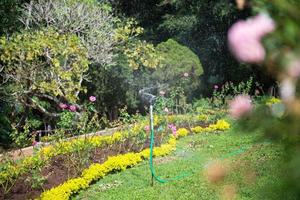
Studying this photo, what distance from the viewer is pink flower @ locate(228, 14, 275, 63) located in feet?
2.98

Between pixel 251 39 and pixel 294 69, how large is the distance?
0.12 metres

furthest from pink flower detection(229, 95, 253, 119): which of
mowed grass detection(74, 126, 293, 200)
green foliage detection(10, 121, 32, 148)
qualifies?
Result: green foliage detection(10, 121, 32, 148)

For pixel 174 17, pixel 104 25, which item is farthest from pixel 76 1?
pixel 174 17

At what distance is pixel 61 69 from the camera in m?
9.76

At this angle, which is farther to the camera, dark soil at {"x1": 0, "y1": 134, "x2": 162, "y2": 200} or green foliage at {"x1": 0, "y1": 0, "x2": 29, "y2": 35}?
green foliage at {"x1": 0, "y1": 0, "x2": 29, "y2": 35}

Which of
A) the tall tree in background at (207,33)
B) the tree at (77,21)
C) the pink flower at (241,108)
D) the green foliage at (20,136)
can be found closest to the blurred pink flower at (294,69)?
the pink flower at (241,108)

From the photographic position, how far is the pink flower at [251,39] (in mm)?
907

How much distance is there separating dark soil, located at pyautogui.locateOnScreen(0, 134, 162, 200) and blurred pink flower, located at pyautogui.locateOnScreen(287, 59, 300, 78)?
5.56 meters

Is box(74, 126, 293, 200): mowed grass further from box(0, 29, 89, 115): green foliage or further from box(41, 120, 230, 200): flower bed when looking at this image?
box(0, 29, 89, 115): green foliage

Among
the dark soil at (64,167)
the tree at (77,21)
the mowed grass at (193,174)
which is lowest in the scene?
the mowed grass at (193,174)

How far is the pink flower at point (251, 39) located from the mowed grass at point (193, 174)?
3900 millimetres

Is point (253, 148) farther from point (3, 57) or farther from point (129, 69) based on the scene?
point (129, 69)

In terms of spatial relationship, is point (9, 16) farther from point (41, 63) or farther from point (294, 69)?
point (294, 69)

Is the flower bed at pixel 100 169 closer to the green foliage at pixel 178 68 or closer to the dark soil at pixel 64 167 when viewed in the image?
the dark soil at pixel 64 167
